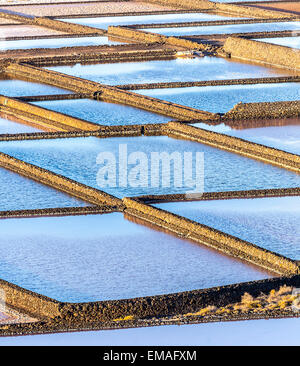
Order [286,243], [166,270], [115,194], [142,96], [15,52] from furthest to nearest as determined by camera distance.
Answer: [15,52] → [142,96] → [115,194] → [286,243] → [166,270]

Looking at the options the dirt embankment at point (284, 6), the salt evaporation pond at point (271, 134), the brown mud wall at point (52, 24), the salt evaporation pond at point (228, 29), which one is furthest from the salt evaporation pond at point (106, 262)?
the dirt embankment at point (284, 6)

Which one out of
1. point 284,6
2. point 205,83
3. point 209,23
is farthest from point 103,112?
point 284,6

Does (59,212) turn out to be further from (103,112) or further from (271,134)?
(103,112)

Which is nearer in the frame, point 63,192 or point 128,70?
point 63,192
